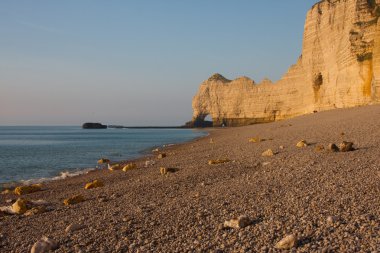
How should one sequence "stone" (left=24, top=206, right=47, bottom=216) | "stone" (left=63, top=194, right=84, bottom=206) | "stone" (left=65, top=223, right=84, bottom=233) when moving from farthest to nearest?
"stone" (left=63, top=194, right=84, bottom=206) → "stone" (left=24, top=206, right=47, bottom=216) → "stone" (left=65, top=223, right=84, bottom=233)

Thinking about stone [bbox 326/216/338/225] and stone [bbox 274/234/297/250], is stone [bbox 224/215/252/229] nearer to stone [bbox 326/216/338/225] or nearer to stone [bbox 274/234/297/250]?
stone [bbox 274/234/297/250]

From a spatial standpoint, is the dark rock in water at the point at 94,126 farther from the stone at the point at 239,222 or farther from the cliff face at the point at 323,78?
the stone at the point at 239,222

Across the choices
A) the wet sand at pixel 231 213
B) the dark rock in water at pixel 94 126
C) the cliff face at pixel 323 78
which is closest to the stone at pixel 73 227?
the wet sand at pixel 231 213

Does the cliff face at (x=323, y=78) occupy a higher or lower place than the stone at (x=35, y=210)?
higher

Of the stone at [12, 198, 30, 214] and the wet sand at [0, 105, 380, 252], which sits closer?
the wet sand at [0, 105, 380, 252]

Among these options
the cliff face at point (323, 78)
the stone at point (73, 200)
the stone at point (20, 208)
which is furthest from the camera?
the cliff face at point (323, 78)

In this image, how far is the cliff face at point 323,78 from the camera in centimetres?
3047

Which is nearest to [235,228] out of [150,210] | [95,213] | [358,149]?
[150,210]

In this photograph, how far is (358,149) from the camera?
9.73 m

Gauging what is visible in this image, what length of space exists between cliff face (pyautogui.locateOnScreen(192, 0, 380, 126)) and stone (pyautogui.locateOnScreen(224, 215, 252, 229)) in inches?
1084

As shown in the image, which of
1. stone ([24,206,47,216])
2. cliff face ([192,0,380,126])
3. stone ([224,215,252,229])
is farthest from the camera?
cliff face ([192,0,380,126])

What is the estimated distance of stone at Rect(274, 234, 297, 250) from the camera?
3.80 m

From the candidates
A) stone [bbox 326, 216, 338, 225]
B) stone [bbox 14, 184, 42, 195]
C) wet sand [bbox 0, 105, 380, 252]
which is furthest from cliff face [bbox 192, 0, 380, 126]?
stone [bbox 326, 216, 338, 225]

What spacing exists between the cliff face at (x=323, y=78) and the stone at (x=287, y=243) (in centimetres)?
2807
